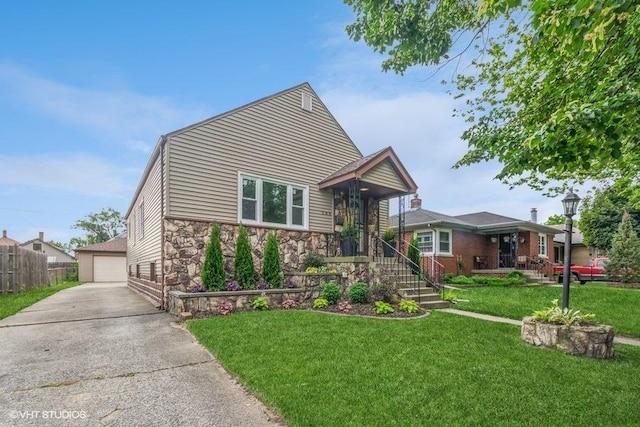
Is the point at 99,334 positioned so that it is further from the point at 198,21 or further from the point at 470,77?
the point at 470,77

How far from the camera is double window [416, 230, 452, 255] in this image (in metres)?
18.0

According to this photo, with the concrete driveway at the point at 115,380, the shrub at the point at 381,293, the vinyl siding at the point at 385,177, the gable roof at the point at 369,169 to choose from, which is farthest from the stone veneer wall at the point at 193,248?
the vinyl siding at the point at 385,177

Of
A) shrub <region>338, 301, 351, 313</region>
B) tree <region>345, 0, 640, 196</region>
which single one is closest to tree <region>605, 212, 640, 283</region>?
tree <region>345, 0, 640, 196</region>

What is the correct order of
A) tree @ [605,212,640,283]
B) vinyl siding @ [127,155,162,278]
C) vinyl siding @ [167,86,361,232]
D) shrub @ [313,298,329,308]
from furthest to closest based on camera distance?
tree @ [605,212,640,283] → vinyl siding @ [127,155,162,278] → vinyl siding @ [167,86,361,232] → shrub @ [313,298,329,308]

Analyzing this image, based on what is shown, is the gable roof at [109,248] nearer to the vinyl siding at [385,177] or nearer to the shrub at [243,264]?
the shrub at [243,264]

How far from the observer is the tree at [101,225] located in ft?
168

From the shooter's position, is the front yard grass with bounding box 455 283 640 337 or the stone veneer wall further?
the stone veneer wall

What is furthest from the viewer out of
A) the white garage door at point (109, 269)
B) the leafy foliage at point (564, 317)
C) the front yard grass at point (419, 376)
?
the white garage door at point (109, 269)

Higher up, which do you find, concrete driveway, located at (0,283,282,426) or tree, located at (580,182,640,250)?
tree, located at (580,182,640,250)

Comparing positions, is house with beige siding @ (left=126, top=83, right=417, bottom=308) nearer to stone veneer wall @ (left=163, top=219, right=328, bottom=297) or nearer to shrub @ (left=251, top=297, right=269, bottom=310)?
stone veneer wall @ (left=163, top=219, right=328, bottom=297)

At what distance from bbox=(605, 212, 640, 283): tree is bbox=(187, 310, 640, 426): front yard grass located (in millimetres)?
14774

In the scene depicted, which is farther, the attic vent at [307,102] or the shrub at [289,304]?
the attic vent at [307,102]

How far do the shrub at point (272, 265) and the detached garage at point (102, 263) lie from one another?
20848 mm

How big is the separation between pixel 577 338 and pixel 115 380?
656cm
